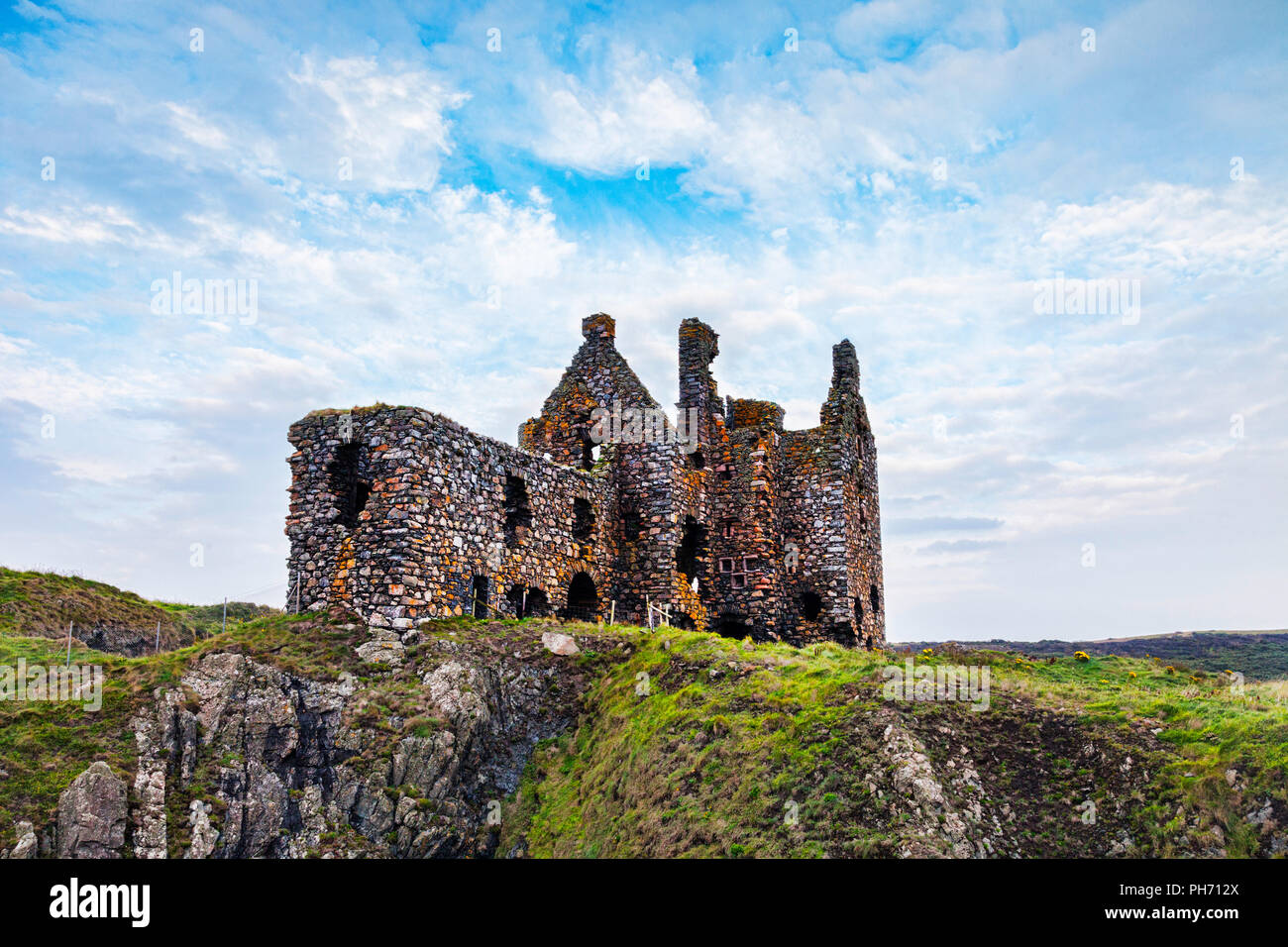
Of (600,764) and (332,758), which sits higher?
(332,758)

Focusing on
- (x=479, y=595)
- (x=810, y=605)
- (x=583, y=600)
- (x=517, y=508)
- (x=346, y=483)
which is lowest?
(x=810, y=605)

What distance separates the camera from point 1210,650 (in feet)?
152

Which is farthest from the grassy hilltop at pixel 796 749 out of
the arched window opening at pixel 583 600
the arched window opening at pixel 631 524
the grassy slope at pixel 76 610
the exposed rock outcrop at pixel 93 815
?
the arched window opening at pixel 631 524

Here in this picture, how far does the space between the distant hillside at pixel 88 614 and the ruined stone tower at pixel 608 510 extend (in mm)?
10182

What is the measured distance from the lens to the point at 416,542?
17.7 metres

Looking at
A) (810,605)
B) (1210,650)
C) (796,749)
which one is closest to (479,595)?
(796,749)

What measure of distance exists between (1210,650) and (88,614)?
53.3 metres

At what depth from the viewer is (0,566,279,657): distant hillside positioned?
23047 millimetres

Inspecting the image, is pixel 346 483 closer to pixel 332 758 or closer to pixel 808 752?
pixel 332 758

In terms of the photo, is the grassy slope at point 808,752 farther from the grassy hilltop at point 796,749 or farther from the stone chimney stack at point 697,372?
the stone chimney stack at point 697,372

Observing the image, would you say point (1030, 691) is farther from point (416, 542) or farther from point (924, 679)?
point (416, 542)

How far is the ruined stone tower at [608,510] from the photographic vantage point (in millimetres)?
18047

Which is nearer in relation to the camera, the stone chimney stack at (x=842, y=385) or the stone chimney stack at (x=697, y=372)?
the stone chimney stack at (x=697, y=372)
